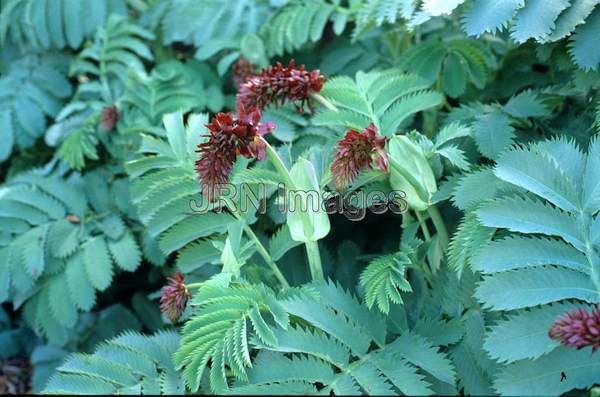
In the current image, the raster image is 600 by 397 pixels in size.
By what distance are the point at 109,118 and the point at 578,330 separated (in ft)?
4.61

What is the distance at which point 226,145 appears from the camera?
4.01 ft

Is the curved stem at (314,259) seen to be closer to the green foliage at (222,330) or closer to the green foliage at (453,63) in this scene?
the green foliage at (222,330)

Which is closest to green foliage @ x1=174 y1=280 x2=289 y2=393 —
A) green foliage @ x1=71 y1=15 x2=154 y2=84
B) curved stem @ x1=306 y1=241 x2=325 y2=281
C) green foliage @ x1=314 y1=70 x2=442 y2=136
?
curved stem @ x1=306 y1=241 x2=325 y2=281

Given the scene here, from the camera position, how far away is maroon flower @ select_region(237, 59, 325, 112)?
1.47 m

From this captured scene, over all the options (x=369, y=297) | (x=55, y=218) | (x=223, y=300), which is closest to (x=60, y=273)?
(x=55, y=218)

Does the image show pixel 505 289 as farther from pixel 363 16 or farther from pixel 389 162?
pixel 363 16

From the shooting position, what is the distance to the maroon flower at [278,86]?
1.47 metres

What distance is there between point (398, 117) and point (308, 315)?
504 millimetres

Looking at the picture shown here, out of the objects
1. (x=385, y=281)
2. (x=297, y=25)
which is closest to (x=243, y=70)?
(x=297, y=25)

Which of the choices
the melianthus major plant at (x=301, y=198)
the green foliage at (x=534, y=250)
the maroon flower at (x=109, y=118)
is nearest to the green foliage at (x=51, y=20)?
the melianthus major plant at (x=301, y=198)

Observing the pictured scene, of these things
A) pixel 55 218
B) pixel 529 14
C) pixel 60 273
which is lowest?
pixel 60 273

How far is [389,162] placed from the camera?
1.37m

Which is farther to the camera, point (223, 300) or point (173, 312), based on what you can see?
point (173, 312)

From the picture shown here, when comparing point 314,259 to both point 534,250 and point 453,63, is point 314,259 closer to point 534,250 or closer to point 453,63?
point 534,250
